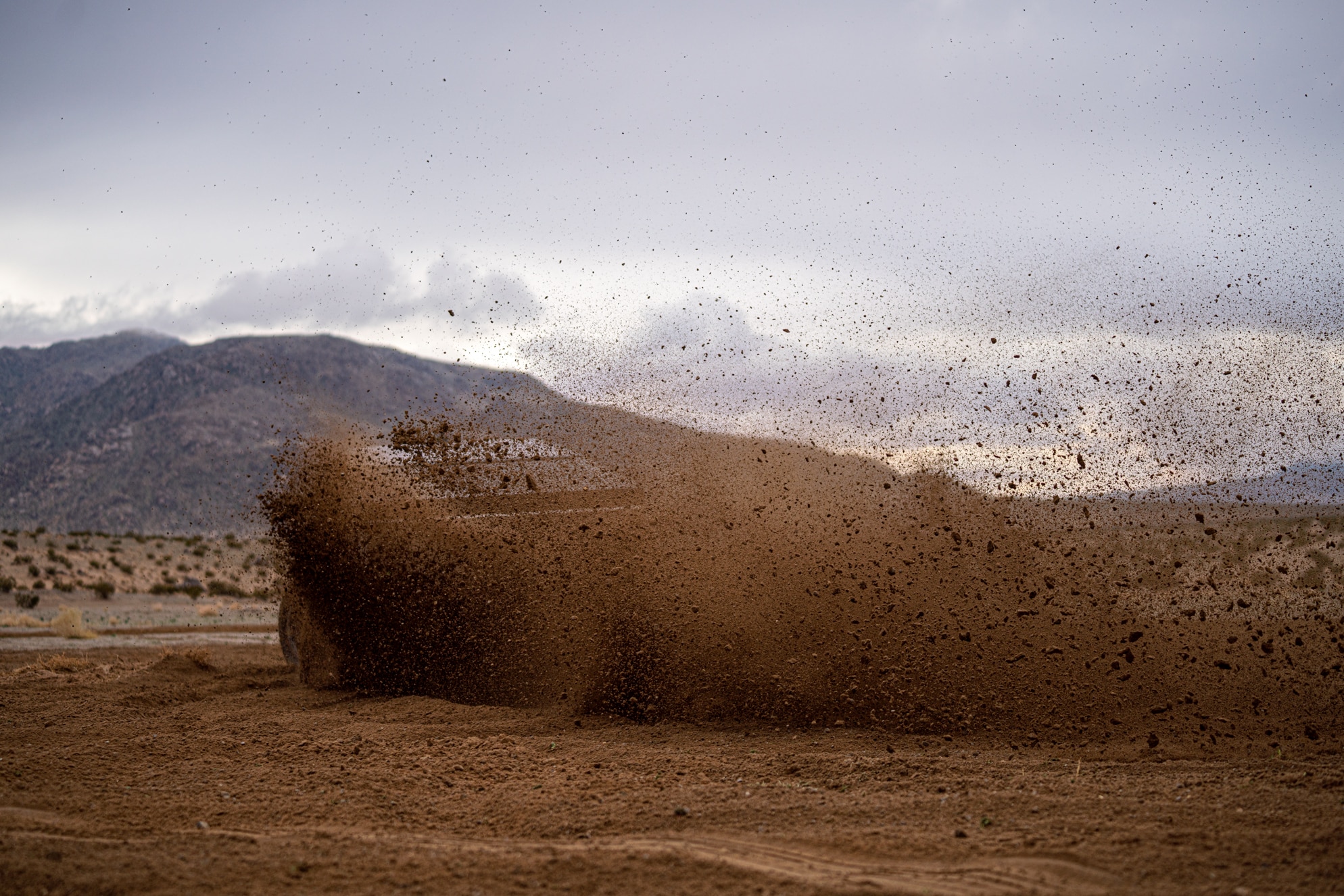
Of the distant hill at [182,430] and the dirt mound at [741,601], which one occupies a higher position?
the distant hill at [182,430]

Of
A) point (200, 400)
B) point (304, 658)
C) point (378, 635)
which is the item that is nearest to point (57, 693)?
point (304, 658)

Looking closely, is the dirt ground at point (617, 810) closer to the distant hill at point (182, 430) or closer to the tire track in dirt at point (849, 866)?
the tire track in dirt at point (849, 866)

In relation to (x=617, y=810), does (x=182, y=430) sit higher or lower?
higher

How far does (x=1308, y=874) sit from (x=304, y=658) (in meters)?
12.2

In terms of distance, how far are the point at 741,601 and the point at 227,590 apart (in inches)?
1287

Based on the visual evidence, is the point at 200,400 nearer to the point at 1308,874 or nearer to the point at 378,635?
the point at 378,635

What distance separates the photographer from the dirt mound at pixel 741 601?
975cm

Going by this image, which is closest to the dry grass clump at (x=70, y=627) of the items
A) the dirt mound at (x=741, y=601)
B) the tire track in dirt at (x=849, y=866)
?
the dirt mound at (x=741, y=601)

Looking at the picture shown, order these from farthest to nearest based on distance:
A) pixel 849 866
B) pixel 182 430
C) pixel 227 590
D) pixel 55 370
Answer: pixel 55 370 → pixel 182 430 → pixel 227 590 → pixel 849 866

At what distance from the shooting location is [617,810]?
688cm

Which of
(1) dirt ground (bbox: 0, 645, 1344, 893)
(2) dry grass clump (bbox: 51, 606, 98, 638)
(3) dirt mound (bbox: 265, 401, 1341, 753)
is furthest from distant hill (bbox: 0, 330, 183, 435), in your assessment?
(1) dirt ground (bbox: 0, 645, 1344, 893)

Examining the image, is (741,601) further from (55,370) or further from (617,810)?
(55,370)

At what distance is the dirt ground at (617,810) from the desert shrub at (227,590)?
88.7 ft

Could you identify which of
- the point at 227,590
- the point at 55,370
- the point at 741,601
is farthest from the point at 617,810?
the point at 55,370
